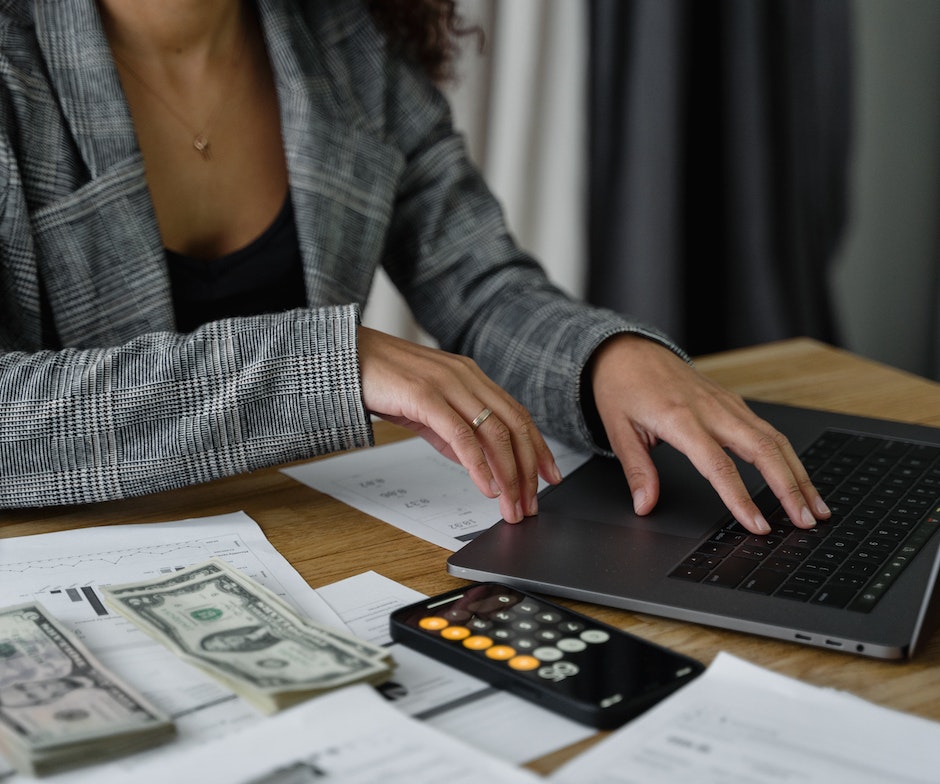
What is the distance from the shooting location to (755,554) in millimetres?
692

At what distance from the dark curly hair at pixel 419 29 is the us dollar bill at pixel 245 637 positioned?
786 mm

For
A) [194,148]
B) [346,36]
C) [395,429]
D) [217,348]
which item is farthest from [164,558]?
[346,36]

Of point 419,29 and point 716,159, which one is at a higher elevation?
point 419,29

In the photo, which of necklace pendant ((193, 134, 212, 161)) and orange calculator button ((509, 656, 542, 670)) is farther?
necklace pendant ((193, 134, 212, 161))

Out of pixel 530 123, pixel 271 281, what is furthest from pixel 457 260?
pixel 530 123

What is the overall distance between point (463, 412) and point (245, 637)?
10.9 inches

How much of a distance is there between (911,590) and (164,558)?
0.47m

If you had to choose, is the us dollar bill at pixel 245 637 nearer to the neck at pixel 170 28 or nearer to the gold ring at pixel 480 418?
the gold ring at pixel 480 418

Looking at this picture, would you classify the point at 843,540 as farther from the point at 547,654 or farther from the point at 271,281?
the point at 271,281

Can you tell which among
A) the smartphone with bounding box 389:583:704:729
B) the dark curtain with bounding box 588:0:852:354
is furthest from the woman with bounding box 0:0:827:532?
the dark curtain with bounding box 588:0:852:354

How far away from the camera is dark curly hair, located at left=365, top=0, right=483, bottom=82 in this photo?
1.26 m

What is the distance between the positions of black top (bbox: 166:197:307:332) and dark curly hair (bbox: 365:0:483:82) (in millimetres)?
254

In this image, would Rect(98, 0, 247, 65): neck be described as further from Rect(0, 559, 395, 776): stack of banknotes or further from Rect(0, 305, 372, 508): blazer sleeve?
Rect(0, 559, 395, 776): stack of banknotes

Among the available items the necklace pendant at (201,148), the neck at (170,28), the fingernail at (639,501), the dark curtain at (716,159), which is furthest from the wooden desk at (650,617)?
the dark curtain at (716,159)
